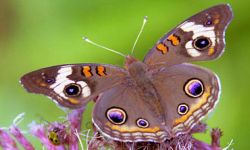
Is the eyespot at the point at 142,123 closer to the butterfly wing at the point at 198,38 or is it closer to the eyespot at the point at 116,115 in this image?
the eyespot at the point at 116,115

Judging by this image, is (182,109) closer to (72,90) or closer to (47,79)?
(72,90)

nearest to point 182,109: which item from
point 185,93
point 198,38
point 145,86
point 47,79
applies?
point 185,93

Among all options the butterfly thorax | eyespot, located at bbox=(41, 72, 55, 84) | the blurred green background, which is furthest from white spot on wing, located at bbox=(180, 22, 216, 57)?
the blurred green background

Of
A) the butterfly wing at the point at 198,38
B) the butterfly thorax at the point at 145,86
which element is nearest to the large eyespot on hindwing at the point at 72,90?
the butterfly thorax at the point at 145,86

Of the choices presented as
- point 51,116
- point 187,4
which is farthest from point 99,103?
point 187,4

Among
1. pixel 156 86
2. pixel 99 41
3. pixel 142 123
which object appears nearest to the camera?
pixel 142 123

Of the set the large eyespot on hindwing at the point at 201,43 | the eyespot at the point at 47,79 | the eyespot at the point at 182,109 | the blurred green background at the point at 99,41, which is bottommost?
the eyespot at the point at 182,109
